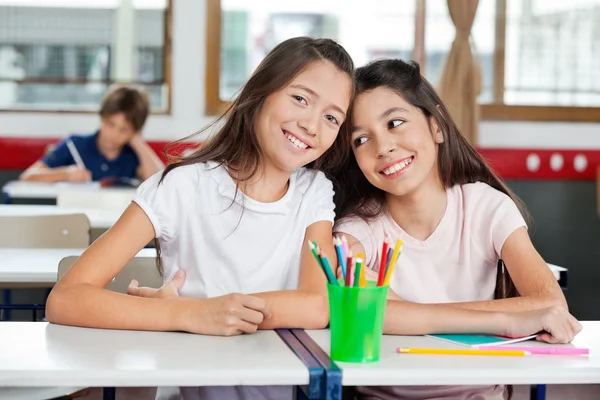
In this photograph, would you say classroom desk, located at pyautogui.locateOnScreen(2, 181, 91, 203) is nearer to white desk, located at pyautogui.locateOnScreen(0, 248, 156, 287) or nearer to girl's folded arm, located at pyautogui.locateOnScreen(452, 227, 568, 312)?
white desk, located at pyautogui.locateOnScreen(0, 248, 156, 287)

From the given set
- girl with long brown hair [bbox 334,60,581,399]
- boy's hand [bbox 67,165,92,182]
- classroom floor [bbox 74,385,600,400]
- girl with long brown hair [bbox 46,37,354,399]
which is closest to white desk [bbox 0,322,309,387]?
girl with long brown hair [bbox 46,37,354,399]

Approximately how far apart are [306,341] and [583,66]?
4.48m

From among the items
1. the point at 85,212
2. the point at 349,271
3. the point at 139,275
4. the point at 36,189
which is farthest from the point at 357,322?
the point at 36,189

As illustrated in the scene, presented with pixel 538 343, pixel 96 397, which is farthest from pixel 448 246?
pixel 96 397

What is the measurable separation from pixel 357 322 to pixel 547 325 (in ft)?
1.31

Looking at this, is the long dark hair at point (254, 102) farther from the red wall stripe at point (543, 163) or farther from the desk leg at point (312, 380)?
the red wall stripe at point (543, 163)

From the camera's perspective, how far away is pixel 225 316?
1423 millimetres

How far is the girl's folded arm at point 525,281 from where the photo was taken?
1.65 metres

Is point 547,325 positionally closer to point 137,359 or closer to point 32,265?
point 137,359

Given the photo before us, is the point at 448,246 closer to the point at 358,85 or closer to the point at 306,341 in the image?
the point at 358,85

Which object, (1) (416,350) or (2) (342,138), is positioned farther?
(2) (342,138)

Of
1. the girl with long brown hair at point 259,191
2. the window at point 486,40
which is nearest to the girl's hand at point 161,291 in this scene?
the girl with long brown hair at point 259,191

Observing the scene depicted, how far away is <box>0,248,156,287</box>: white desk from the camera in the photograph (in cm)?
212

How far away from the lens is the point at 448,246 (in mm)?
1952
